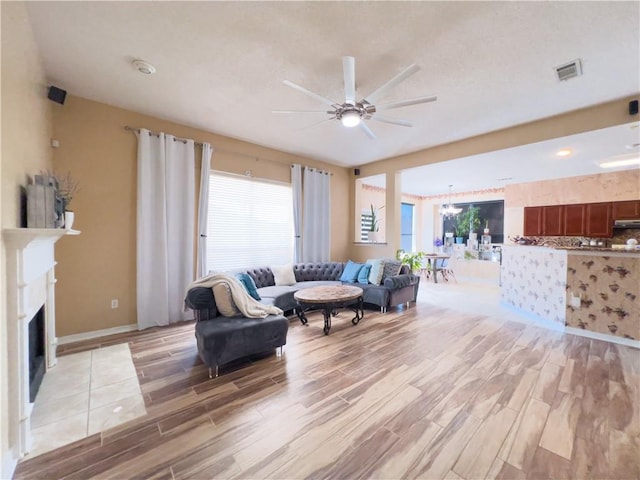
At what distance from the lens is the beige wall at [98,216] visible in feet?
10.9

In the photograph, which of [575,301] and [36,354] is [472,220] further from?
[36,354]

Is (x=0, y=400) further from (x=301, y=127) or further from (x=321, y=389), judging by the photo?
Result: (x=301, y=127)

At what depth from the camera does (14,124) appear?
1.82 metres

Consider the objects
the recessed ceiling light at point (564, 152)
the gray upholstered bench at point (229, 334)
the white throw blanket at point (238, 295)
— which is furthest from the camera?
the recessed ceiling light at point (564, 152)

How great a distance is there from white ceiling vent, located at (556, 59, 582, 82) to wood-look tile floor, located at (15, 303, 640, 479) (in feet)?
10.1

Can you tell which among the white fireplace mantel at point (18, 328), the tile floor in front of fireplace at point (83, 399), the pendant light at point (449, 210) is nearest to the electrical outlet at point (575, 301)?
the pendant light at point (449, 210)

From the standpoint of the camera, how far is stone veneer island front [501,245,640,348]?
3408 mm

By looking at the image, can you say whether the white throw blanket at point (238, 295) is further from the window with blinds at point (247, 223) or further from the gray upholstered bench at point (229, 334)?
the window with blinds at point (247, 223)

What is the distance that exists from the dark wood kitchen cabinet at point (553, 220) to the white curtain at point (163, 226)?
7.74 metres

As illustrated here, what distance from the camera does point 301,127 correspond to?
4.19 meters

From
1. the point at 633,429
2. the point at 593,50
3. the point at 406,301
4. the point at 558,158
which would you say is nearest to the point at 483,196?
the point at 558,158

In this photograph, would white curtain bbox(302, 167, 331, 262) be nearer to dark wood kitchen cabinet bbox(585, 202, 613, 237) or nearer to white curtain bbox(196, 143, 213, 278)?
white curtain bbox(196, 143, 213, 278)

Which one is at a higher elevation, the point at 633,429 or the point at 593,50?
the point at 593,50

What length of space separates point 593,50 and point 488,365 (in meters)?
3.17
